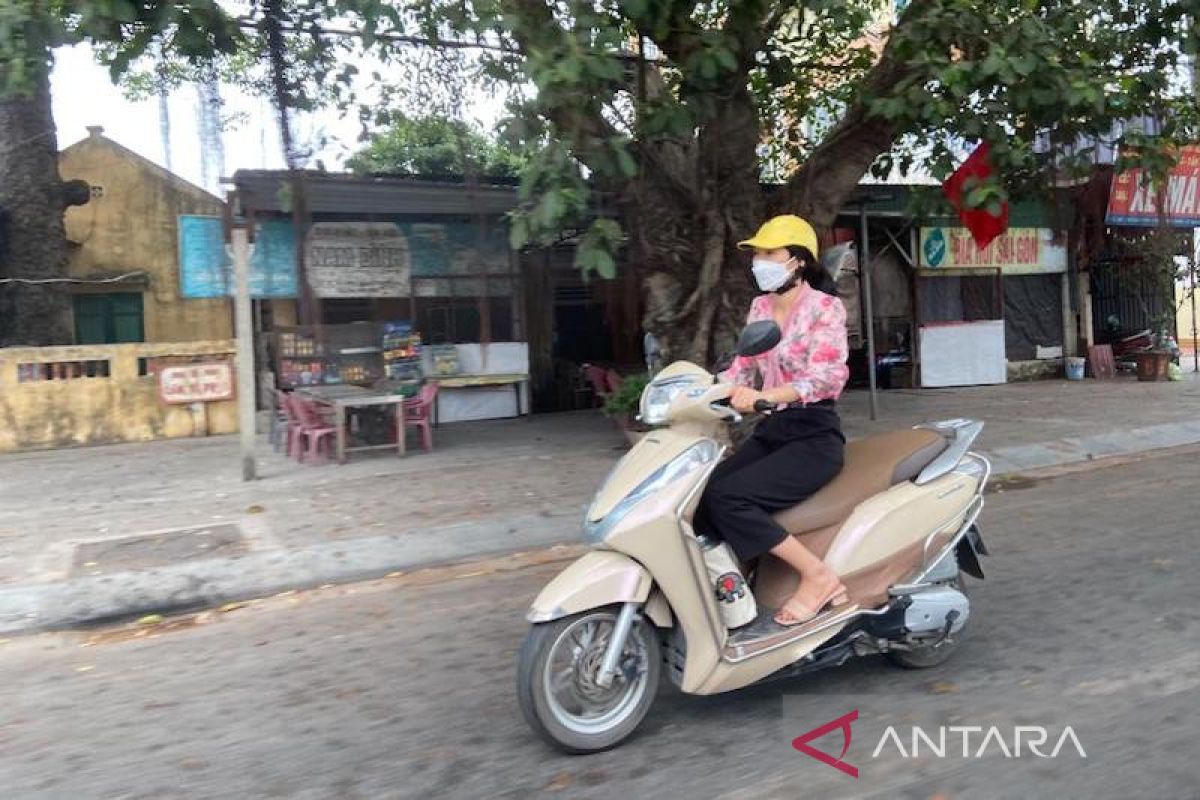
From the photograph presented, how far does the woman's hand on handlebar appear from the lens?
341 centimetres

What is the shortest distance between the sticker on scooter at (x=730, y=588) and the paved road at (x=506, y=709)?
0.50m

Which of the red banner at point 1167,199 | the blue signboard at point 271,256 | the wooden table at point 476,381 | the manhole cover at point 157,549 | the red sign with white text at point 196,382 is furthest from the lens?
the red banner at point 1167,199

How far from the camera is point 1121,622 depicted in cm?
457

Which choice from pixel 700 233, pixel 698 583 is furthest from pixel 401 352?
pixel 698 583

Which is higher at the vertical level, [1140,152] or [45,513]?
[1140,152]

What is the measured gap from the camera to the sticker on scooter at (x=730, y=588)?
3.47m

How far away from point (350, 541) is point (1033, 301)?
1478cm

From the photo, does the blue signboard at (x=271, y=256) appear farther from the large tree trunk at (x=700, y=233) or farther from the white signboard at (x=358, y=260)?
the large tree trunk at (x=700, y=233)

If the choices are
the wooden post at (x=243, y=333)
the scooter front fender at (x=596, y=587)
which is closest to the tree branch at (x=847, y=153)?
the wooden post at (x=243, y=333)

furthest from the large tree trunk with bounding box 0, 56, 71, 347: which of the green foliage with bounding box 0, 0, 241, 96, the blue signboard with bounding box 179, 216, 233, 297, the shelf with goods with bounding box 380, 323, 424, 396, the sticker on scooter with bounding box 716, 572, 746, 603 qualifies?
the sticker on scooter with bounding box 716, 572, 746, 603

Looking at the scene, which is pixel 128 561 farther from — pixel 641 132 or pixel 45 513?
pixel 641 132

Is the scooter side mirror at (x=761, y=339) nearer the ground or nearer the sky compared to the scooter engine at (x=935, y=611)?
nearer the sky

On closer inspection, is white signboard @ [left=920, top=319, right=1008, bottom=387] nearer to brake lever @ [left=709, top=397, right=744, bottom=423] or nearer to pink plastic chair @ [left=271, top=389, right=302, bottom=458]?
pink plastic chair @ [left=271, top=389, right=302, bottom=458]

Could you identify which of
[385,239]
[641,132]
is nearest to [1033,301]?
[385,239]
